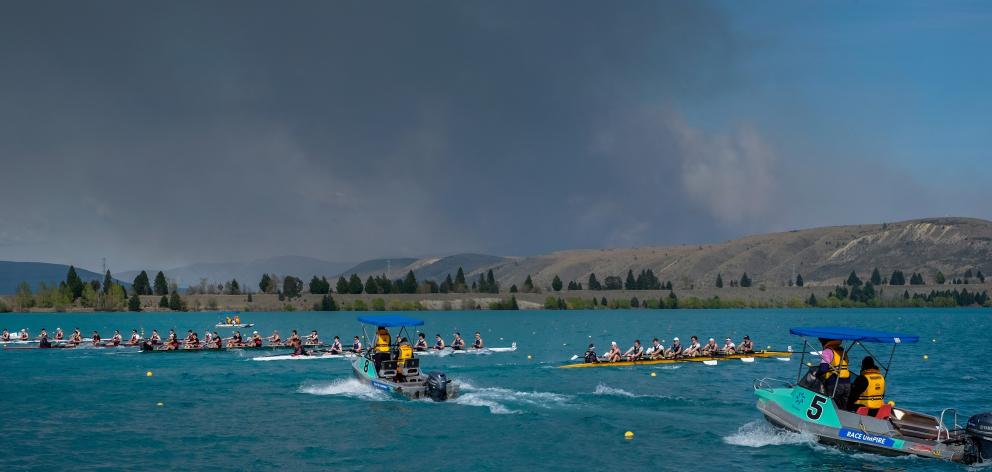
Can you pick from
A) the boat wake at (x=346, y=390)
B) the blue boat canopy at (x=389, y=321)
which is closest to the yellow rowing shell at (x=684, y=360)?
the blue boat canopy at (x=389, y=321)

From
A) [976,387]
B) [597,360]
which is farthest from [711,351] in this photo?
[976,387]

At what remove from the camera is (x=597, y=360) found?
57.6 meters

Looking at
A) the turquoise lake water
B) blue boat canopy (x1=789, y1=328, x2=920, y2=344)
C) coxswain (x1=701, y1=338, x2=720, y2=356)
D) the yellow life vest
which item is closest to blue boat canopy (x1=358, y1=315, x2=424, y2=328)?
the yellow life vest

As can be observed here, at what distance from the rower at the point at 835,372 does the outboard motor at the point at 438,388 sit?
16.7 metres

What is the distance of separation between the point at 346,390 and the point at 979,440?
29.7 meters

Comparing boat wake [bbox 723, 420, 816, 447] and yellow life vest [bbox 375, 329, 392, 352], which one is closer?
boat wake [bbox 723, 420, 816, 447]

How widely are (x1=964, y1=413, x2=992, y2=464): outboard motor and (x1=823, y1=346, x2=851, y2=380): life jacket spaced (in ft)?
13.1

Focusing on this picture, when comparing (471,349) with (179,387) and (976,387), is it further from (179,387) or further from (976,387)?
(976,387)

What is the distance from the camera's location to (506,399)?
41875 millimetres

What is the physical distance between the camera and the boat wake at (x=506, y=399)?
39.6 metres

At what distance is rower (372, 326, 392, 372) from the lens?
44.6 meters

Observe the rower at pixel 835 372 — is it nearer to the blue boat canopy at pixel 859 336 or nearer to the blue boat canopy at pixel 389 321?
the blue boat canopy at pixel 859 336

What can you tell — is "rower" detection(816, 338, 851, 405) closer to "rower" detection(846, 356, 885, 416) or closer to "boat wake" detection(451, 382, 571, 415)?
"rower" detection(846, 356, 885, 416)

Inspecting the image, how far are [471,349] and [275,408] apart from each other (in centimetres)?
3176
